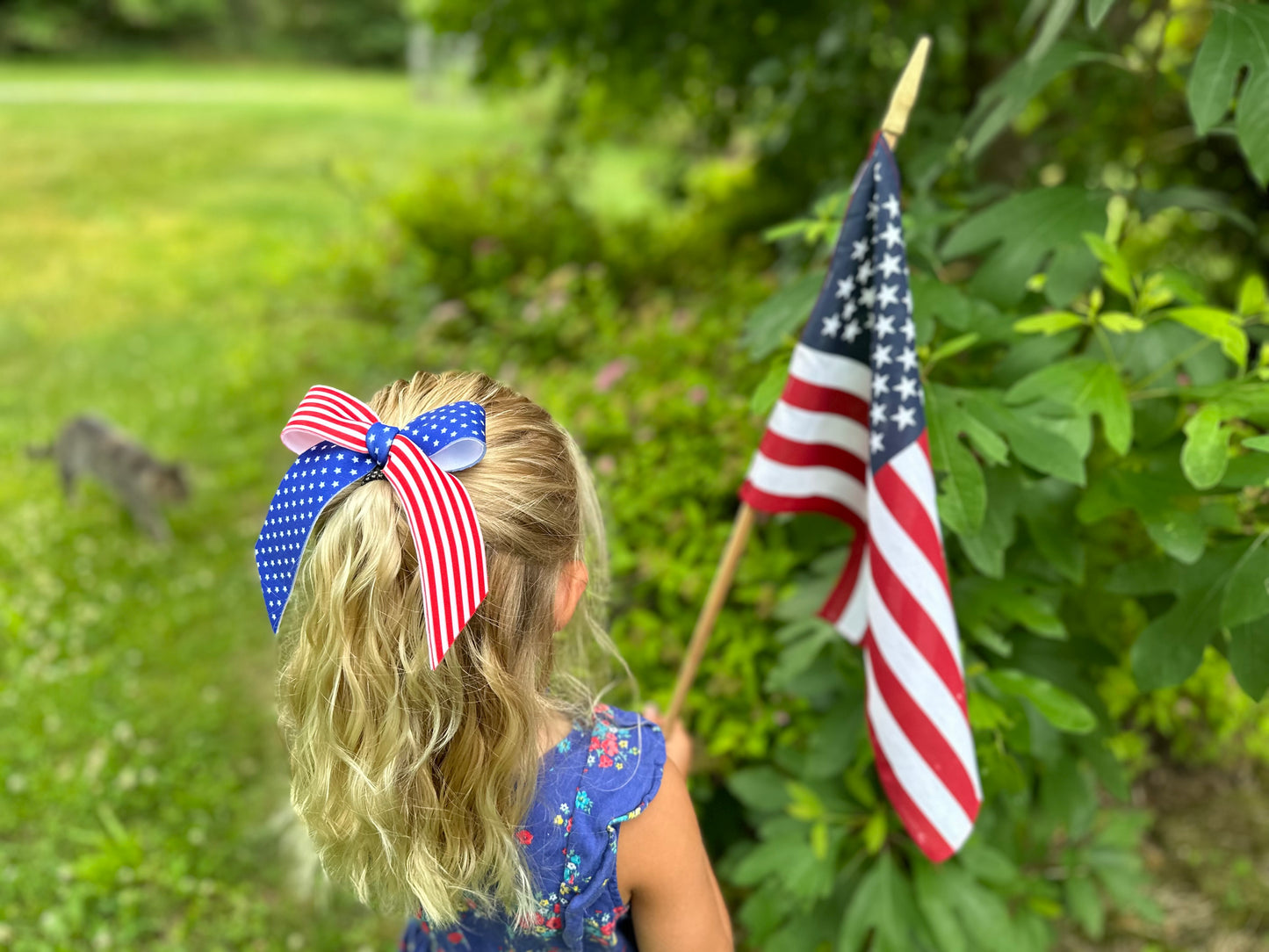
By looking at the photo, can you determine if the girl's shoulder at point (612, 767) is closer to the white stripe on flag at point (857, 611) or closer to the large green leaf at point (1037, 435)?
the white stripe on flag at point (857, 611)

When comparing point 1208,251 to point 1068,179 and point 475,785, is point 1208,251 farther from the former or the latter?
point 475,785

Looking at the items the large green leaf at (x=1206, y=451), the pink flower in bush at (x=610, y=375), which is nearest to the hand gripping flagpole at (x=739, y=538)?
the large green leaf at (x=1206, y=451)

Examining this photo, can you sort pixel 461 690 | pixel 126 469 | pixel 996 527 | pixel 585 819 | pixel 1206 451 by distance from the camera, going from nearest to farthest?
pixel 461 690, pixel 585 819, pixel 1206 451, pixel 996 527, pixel 126 469

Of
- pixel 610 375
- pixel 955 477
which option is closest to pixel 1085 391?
pixel 955 477

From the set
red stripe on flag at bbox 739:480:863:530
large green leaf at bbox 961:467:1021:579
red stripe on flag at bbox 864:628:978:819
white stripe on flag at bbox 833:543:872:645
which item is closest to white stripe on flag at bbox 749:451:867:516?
red stripe on flag at bbox 739:480:863:530

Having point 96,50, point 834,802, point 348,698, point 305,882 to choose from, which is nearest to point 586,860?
point 348,698

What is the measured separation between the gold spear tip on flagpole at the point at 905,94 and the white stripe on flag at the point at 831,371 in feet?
1.19

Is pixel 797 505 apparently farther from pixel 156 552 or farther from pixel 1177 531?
pixel 156 552

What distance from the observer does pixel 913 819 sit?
1521 mm

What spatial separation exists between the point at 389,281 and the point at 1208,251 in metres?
4.17

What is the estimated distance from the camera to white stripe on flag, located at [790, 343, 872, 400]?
5.27 ft

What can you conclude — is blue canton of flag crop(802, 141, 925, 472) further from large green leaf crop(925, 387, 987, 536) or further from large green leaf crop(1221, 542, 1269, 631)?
large green leaf crop(1221, 542, 1269, 631)

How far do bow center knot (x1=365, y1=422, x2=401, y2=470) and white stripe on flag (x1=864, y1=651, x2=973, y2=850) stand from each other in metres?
0.93

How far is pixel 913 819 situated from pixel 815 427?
0.69 metres
